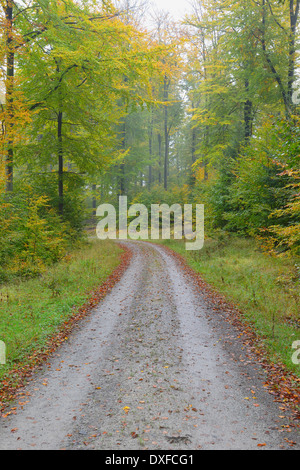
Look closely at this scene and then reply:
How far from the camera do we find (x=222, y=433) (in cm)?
386

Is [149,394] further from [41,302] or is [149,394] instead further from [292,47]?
[292,47]

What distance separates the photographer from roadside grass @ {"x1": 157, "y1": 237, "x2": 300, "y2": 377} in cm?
675

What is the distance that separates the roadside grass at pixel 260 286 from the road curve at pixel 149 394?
0.82m

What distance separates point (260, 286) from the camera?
33.3ft

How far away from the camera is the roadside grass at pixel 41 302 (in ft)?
21.3

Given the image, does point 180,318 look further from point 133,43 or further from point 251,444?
point 133,43

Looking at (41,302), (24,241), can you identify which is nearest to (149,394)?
(41,302)

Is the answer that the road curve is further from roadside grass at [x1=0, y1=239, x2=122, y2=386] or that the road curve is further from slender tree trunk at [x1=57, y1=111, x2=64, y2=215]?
slender tree trunk at [x1=57, y1=111, x2=64, y2=215]

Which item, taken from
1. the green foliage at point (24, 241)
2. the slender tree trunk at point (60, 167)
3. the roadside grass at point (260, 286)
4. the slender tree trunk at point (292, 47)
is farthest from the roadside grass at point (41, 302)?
the slender tree trunk at point (292, 47)

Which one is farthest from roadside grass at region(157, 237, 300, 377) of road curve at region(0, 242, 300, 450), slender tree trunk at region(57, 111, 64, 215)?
slender tree trunk at region(57, 111, 64, 215)

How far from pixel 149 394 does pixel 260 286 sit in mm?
6655

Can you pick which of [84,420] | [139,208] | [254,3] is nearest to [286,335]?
[84,420]

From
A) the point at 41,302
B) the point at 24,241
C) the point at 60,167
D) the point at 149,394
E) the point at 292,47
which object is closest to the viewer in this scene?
the point at 149,394

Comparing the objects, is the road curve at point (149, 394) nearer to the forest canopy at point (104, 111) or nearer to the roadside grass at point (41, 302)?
the roadside grass at point (41, 302)
